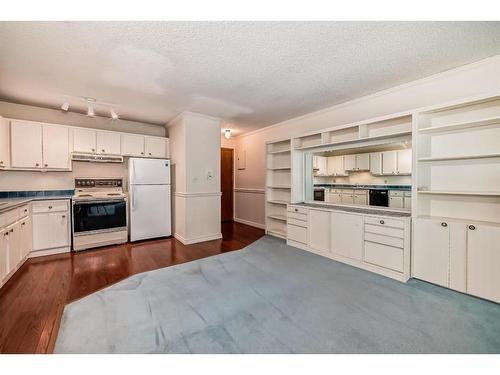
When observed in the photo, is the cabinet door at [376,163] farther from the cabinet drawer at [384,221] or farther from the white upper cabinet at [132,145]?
the white upper cabinet at [132,145]

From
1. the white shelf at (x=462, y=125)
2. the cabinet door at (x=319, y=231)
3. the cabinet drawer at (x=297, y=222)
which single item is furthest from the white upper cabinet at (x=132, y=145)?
the white shelf at (x=462, y=125)

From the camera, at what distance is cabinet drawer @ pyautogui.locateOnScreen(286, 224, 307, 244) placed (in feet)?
12.0

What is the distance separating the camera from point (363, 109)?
3402 mm

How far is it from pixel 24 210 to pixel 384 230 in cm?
461

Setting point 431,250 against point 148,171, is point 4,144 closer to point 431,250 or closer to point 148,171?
point 148,171

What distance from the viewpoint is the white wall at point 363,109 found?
240 cm

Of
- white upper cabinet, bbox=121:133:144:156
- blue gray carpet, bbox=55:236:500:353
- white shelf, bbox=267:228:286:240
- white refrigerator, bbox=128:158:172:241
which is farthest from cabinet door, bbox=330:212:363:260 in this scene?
white upper cabinet, bbox=121:133:144:156

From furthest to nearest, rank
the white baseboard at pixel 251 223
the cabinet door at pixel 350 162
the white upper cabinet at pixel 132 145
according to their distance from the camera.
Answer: the white baseboard at pixel 251 223, the white upper cabinet at pixel 132 145, the cabinet door at pixel 350 162

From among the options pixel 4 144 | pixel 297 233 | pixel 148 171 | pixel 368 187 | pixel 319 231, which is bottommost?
pixel 297 233

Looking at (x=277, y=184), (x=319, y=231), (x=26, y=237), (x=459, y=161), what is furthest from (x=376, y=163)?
(x=26, y=237)

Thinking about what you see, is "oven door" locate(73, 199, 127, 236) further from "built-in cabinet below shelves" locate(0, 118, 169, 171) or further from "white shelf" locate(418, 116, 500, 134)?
"white shelf" locate(418, 116, 500, 134)

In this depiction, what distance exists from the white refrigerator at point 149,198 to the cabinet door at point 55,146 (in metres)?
0.98
